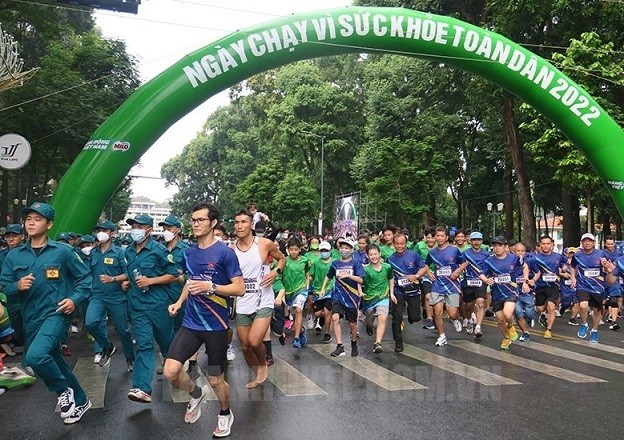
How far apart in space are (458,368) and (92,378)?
16.0ft

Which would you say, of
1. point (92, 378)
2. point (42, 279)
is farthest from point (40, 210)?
point (92, 378)

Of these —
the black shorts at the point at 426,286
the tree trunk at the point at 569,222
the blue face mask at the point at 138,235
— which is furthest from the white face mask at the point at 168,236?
the tree trunk at the point at 569,222

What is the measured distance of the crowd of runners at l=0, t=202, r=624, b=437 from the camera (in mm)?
5445

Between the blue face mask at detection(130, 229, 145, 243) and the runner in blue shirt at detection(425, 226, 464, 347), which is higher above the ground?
the blue face mask at detection(130, 229, 145, 243)

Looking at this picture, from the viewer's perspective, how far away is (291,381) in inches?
300

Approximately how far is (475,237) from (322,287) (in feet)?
9.60

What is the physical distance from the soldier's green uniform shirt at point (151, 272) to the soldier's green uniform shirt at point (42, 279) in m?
1.04

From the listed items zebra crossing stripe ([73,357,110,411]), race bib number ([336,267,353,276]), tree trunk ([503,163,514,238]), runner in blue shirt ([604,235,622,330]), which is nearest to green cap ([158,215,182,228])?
zebra crossing stripe ([73,357,110,411])

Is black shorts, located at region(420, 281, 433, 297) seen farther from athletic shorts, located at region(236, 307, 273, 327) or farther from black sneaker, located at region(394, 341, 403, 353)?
athletic shorts, located at region(236, 307, 273, 327)

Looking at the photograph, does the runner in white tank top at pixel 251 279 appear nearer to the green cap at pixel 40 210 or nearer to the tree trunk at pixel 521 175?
the green cap at pixel 40 210

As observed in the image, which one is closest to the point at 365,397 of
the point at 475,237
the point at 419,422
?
the point at 419,422

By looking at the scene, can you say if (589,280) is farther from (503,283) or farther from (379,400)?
(379,400)

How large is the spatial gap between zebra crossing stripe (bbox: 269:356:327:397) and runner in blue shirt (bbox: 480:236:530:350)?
3820mm

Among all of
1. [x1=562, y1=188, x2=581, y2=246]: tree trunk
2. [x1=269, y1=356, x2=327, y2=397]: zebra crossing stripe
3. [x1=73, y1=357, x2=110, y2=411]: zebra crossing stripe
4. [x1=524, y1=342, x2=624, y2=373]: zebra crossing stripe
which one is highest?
[x1=562, y1=188, x2=581, y2=246]: tree trunk
